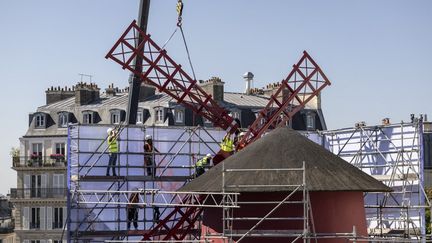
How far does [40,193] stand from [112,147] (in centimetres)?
3379

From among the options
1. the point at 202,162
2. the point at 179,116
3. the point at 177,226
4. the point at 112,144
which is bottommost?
the point at 177,226

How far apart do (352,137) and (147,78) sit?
9627 mm

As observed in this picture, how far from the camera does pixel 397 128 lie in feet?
149

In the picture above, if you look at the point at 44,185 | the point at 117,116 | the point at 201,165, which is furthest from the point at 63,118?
the point at 201,165

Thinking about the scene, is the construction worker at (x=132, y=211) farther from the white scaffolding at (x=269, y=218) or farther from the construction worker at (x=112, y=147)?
the white scaffolding at (x=269, y=218)

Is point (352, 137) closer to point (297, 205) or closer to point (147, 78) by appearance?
point (147, 78)

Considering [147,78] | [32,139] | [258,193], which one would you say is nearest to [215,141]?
[147,78]

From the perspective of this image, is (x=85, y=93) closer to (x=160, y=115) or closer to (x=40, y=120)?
(x=40, y=120)

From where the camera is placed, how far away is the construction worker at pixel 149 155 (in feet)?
143

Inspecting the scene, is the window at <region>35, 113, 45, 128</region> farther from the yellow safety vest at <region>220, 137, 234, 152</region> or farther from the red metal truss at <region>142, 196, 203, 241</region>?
the yellow safety vest at <region>220, 137, 234, 152</region>

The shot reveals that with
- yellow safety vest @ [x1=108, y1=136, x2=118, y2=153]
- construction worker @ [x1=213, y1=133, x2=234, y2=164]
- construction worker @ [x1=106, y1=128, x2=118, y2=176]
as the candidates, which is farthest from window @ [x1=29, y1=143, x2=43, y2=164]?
construction worker @ [x1=213, y1=133, x2=234, y2=164]

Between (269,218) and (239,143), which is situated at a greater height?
(239,143)

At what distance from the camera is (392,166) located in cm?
4541

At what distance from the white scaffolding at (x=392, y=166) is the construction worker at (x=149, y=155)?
8.92 meters
